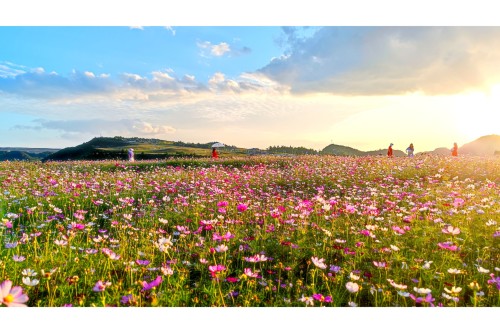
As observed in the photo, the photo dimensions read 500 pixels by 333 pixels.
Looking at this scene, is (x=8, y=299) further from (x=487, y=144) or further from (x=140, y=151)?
(x=140, y=151)

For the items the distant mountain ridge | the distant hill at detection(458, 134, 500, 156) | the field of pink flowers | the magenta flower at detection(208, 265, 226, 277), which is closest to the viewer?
the magenta flower at detection(208, 265, 226, 277)

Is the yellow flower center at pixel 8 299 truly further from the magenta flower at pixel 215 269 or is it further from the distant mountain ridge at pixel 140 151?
the distant mountain ridge at pixel 140 151

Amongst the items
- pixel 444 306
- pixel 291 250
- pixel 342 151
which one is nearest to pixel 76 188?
pixel 291 250

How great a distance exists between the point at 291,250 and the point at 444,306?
1.62 meters

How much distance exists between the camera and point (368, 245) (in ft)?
14.8

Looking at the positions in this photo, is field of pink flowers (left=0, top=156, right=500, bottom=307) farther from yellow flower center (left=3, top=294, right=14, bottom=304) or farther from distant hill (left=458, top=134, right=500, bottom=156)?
distant hill (left=458, top=134, right=500, bottom=156)

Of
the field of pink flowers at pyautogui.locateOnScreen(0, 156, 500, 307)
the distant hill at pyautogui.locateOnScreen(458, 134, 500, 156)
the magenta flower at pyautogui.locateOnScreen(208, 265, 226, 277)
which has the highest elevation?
the distant hill at pyautogui.locateOnScreen(458, 134, 500, 156)

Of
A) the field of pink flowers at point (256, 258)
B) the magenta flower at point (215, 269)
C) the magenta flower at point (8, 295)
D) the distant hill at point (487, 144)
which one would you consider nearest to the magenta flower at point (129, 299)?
the field of pink flowers at point (256, 258)

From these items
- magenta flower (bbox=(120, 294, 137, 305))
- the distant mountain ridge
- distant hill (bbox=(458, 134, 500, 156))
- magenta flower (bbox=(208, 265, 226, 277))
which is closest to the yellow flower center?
magenta flower (bbox=(120, 294, 137, 305))

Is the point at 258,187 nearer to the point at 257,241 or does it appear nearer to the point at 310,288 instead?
the point at 257,241

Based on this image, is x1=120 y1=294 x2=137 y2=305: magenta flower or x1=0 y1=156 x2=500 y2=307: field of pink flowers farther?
x1=0 y1=156 x2=500 y2=307: field of pink flowers

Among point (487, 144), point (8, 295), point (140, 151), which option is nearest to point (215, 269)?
point (8, 295)

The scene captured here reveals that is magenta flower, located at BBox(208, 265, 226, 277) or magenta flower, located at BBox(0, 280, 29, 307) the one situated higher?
magenta flower, located at BBox(0, 280, 29, 307)
